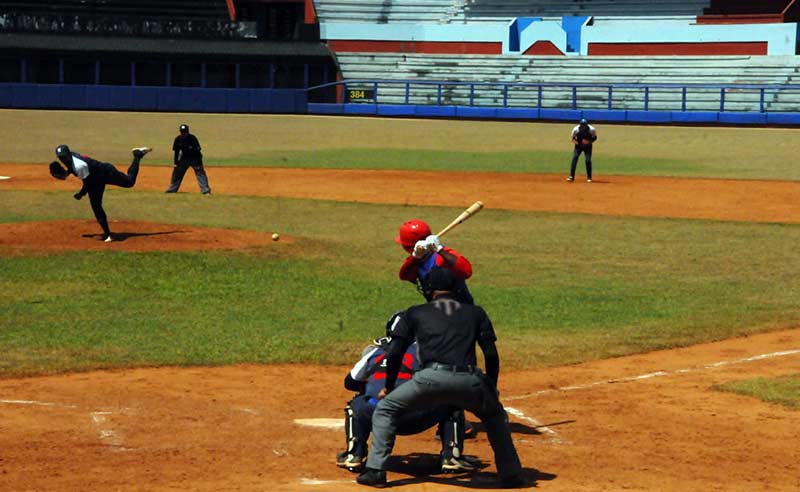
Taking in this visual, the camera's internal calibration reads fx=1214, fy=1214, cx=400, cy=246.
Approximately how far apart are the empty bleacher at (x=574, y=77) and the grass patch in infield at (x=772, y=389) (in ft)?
159

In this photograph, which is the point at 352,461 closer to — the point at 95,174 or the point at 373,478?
the point at 373,478

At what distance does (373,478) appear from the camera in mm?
9281

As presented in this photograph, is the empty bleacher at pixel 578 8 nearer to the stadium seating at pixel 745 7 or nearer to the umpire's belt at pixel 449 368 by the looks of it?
the stadium seating at pixel 745 7

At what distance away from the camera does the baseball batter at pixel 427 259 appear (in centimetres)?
964

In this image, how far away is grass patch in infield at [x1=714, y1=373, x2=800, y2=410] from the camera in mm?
12727

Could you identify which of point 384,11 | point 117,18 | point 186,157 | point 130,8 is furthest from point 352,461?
point 384,11

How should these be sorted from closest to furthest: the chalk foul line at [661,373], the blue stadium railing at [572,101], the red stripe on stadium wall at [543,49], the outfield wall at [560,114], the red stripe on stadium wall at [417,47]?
1. the chalk foul line at [661,373]
2. the outfield wall at [560,114]
3. the blue stadium railing at [572,101]
4. the red stripe on stadium wall at [543,49]
5. the red stripe on stadium wall at [417,47]

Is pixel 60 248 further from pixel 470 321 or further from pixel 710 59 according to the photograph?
pixel 710 59

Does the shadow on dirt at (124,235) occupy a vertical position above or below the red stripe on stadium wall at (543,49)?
below

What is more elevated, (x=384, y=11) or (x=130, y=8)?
(x=384, y=11)

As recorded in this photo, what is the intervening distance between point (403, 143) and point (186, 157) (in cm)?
2225

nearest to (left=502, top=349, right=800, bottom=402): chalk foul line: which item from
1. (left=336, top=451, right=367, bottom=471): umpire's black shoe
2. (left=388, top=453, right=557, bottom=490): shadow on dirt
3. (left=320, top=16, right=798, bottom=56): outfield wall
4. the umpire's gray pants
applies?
(left=388, top=453, right=557, bottom=490): shadow on dirt

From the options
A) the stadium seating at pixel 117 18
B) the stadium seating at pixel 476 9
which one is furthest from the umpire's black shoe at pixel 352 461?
the stadium seating at pixel 476 9

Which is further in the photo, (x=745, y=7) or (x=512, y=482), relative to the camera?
(x=745, y=7)
